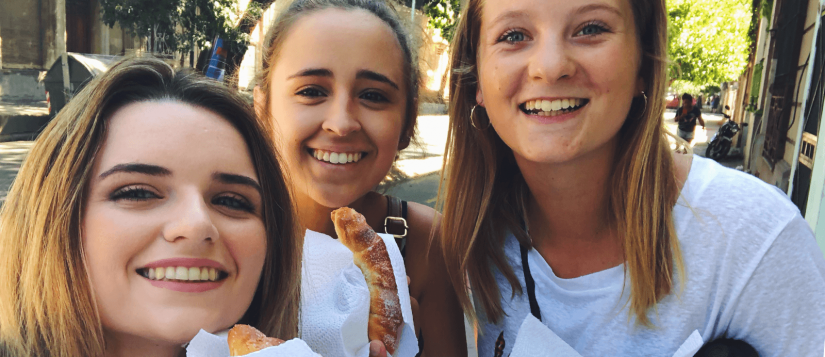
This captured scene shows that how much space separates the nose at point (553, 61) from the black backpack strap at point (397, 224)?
893mm

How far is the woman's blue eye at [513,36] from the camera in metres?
1.80

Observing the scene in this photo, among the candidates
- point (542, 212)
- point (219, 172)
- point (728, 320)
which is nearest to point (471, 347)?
point (542, 212)

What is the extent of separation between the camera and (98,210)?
1.21 m

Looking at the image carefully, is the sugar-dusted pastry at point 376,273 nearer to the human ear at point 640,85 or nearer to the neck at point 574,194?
the neck at point 574,194

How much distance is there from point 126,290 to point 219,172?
322mm

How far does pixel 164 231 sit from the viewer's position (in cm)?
118

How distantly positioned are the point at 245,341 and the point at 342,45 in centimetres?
122

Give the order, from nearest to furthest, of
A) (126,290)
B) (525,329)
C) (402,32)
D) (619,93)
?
(126,290) → (525,329) → (619,93) → (402,32)

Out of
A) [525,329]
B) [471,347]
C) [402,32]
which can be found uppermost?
[402,32]

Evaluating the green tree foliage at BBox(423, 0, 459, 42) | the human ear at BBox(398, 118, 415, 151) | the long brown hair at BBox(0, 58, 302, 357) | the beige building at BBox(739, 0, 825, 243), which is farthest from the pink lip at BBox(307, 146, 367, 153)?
the green tree foliage at BBox(423, 0, 459, 42)

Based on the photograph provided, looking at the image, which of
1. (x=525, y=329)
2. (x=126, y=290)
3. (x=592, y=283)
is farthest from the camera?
(x=592, y=283)

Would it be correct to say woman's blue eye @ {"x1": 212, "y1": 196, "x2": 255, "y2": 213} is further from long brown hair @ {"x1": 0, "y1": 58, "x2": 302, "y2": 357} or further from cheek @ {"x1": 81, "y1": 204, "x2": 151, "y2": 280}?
cheek @ {"x1": 81, "y1": 204, "x2": 151, "y2": 280}

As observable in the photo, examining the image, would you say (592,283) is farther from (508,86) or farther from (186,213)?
(186,213)

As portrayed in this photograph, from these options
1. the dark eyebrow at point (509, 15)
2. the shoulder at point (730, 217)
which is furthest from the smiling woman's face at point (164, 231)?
the shoulder at point (730, 217)
